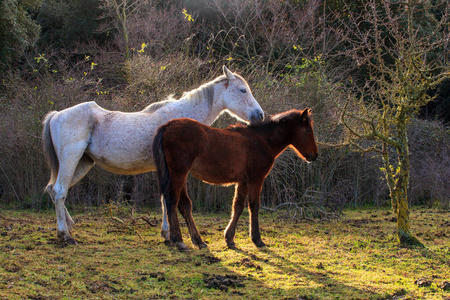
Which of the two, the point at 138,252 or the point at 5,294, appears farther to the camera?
the point at 138,252

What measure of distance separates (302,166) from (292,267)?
18.9 ft

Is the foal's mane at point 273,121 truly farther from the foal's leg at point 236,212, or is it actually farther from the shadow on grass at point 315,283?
the shadow on grass at point 315,283

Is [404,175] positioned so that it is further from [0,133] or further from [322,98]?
[0,133]

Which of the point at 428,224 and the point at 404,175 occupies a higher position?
the point at 404,175

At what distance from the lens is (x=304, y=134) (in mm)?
6070

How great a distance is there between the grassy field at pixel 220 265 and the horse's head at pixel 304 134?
1339 mm

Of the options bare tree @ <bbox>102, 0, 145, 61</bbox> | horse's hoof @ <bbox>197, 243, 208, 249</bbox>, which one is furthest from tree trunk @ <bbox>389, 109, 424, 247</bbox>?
bare tree @ <bbox>102, 0, 145, 61</bbox>

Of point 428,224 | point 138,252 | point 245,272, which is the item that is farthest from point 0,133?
point 428,224

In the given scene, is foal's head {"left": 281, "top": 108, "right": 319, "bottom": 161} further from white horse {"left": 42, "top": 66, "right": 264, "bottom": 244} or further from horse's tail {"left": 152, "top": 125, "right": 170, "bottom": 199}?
horse's tail {"left": 152, "top": 125, "right": 170, "bottom": 199}

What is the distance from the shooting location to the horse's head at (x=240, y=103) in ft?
22.1

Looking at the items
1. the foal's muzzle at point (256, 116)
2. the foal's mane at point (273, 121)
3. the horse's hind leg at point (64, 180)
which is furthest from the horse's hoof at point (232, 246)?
the horse's hind leg at point (64, 180)

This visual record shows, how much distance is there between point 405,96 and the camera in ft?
19.8

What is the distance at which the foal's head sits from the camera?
239 inches

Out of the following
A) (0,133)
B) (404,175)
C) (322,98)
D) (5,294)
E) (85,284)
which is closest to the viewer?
(5,294)
